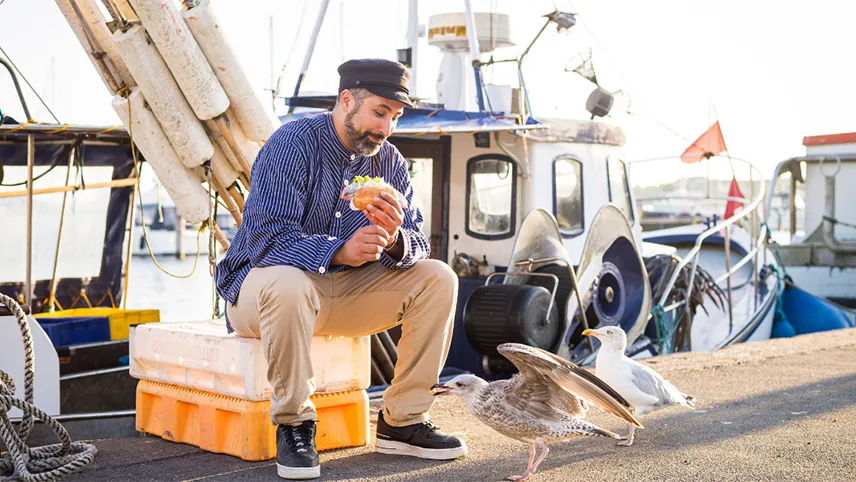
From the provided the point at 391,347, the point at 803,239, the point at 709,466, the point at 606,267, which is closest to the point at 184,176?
the point at 391,347

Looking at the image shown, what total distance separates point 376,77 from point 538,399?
61.1 inches

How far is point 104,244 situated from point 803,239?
1590 cm

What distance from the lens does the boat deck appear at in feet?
13.9

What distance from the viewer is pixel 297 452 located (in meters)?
4.08

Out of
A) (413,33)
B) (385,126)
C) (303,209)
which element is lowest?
(303,209)

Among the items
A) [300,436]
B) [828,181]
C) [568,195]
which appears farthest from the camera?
[828,181]

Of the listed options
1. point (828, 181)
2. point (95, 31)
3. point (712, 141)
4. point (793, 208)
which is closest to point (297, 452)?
point (95, 31)

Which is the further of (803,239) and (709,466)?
(803,239)

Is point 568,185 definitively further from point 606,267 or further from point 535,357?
point 535,357

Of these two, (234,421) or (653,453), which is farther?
(653,453)

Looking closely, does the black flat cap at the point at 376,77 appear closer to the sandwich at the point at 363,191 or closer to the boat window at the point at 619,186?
the sandwich at the point at 363,191

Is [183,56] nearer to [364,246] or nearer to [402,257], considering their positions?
[402,257]

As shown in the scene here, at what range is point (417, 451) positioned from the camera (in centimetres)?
453

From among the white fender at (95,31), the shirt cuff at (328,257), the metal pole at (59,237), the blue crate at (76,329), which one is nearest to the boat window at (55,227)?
the metal pole at (59,237)
